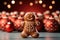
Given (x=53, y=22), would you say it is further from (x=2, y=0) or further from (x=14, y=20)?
(x=2, y=0)

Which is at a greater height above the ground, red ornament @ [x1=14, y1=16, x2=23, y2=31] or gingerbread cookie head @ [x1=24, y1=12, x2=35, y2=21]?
gingerbread cookie head @ [x1=24, y1=12, x2=35, y2=21]

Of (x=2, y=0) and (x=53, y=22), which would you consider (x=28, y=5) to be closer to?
(x=2, y=0)

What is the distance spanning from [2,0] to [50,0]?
0.31 m

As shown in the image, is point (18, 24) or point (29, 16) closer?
point (29, 16)

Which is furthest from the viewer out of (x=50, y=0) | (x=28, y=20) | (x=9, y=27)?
(x=50, y=0)

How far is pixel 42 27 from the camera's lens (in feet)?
4.21

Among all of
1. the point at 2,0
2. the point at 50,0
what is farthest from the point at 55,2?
the point at 2,0

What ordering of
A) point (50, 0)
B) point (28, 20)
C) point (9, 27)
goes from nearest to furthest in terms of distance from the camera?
point (28, 20) → point (9, 27) → point (50, 0)

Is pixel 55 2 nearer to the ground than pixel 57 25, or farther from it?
farther from it

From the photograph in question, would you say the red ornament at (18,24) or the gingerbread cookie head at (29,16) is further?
the red ornament at (18,24)

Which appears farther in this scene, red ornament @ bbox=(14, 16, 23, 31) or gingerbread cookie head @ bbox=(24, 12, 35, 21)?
red ornament @ bbox=(14, 16, 23, 31)

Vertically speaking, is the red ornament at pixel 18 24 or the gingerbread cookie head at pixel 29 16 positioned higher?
the gingerbread cookie head at pixel 29 16

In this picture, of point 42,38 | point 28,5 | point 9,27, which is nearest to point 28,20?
point 42,38

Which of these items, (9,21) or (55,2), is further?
(55,2)
